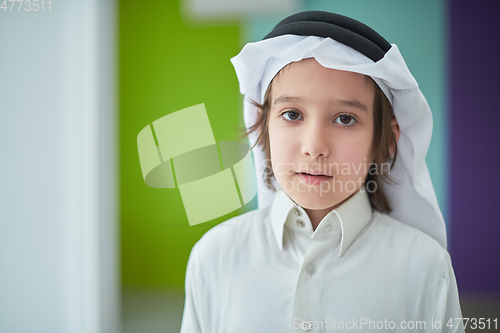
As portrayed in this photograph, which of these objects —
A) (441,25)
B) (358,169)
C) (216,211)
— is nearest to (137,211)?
(216,211)

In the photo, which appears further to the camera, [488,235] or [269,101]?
[488,235]

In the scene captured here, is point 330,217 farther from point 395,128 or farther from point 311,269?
point 395,128

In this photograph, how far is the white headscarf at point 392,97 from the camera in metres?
0.54

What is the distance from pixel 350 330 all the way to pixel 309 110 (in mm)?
376

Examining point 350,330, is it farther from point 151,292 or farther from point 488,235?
point 488,235

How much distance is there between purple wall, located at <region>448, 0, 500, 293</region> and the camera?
191 cm

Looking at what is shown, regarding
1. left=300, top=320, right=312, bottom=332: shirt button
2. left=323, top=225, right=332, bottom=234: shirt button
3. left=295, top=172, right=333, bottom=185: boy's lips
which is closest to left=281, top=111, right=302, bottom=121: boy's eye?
left=295, top=172, right=333, bottom=185: boy's lips

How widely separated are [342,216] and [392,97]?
0.24m

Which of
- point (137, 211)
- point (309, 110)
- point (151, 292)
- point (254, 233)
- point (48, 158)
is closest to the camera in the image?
point (309, 110)

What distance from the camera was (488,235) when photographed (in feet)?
6.37


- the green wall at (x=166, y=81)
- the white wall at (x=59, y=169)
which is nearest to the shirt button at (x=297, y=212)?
the white wall at (x=59, y=169)

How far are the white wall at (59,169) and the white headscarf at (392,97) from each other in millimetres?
872

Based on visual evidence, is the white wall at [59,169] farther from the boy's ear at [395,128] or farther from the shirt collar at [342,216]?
the boy's ear at [395,128]

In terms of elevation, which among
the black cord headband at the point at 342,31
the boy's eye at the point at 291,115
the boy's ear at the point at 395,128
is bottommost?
the boy's ear at the point at 395,128
